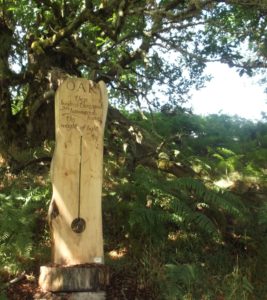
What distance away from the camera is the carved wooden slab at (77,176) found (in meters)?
4.39

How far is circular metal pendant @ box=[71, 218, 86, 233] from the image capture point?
4.43 meters

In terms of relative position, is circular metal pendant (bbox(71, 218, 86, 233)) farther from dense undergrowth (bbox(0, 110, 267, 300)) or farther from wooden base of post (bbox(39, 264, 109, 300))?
dense undergrowth (bbox(0, 110, 267, 300))

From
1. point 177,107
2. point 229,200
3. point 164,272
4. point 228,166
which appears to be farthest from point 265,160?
point 164,272

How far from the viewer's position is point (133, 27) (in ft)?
27.0

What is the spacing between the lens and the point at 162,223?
5.57 meters

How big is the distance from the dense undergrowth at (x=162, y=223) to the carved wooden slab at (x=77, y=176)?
48cm

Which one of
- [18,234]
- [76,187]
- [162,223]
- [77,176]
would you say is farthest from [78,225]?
[162,223]

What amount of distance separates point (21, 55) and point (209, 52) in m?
3.95

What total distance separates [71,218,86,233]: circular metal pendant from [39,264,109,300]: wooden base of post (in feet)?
1.24

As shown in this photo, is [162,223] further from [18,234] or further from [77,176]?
[18,234]

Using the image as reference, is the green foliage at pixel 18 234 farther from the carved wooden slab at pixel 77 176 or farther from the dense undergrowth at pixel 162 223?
the carved wooden slab at pixel 77 176

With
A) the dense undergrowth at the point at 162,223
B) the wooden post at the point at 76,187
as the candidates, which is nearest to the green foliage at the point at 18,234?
the dense undergrowth at the point at 162,223

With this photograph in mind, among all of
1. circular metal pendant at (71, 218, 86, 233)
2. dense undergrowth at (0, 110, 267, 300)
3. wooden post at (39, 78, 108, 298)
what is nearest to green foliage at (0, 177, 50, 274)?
dense undergrowth at (0, 110, 267, 300)

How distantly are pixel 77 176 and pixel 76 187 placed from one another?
0.12 m
